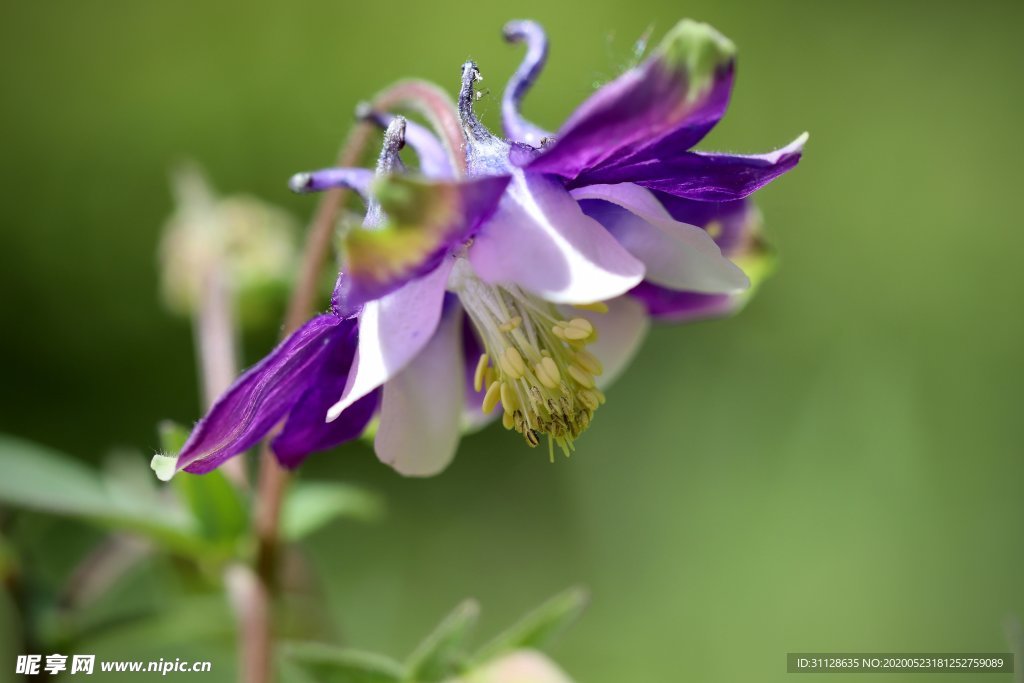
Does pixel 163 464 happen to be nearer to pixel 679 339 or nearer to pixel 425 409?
pixel 425 409

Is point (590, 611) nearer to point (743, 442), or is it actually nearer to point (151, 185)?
point (743, 442)

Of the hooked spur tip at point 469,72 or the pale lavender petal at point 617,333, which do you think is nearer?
the hooked spur tip at point 469,72

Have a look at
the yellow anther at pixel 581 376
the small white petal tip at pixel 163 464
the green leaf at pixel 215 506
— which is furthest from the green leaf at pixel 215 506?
the yellow anther at pixel 581 376

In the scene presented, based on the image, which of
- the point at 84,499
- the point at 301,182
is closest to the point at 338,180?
the point at 301,182

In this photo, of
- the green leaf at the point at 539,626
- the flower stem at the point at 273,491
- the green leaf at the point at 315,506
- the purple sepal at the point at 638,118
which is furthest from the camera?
the green leaf at the point at 315,506

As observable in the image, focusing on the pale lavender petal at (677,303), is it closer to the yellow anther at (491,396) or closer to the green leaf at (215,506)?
the yellow anther at (491,396)

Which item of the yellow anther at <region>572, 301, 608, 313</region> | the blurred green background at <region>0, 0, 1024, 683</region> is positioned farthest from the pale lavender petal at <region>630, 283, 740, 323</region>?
the blurred green background at <region>0, 0, 1024, 683</region>

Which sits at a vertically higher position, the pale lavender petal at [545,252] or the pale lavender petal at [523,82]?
the pale lavender petal at [523,82]
